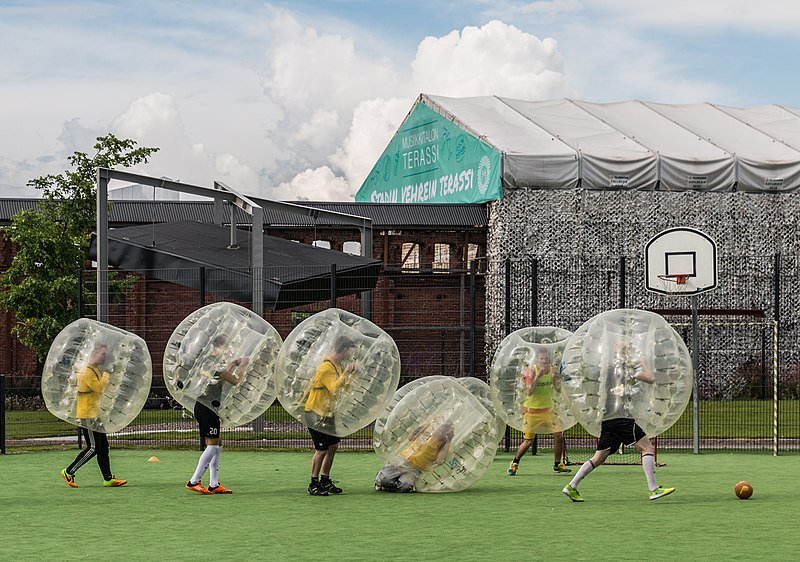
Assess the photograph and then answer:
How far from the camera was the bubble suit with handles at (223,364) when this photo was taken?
1196 centimetres

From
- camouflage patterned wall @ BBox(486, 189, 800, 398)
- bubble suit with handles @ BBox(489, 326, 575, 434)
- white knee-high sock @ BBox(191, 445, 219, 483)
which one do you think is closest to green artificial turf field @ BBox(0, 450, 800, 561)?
white knee-high sock @ BBox(191, 445, 219, 483)

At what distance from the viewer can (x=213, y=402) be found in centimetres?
1193

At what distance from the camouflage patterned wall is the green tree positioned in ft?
32.7

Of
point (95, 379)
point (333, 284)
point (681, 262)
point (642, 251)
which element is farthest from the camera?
point (642, 251)

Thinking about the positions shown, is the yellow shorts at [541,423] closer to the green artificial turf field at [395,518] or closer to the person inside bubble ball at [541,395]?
the person inside bubble ball at [541,395]

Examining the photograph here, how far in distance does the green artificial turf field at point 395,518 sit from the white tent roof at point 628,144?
60.4 feet

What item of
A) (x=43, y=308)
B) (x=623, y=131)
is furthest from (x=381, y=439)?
(x=623, y=131)

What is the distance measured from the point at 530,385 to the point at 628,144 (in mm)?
21713

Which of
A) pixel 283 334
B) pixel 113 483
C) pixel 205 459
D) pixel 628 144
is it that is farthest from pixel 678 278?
pixel 628 144

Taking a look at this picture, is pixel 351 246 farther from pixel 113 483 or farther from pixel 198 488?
pixel 198 488

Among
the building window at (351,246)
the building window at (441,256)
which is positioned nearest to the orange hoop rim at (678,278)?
the building window at (441,256)

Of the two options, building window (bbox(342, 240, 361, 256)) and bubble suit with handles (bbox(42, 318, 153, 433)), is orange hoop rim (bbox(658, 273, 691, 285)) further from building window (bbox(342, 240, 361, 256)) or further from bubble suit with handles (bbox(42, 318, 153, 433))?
building window (bbox(342, 240, 361, 256))

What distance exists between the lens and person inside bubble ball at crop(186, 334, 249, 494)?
11844mm

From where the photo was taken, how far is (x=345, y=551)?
8.33m
